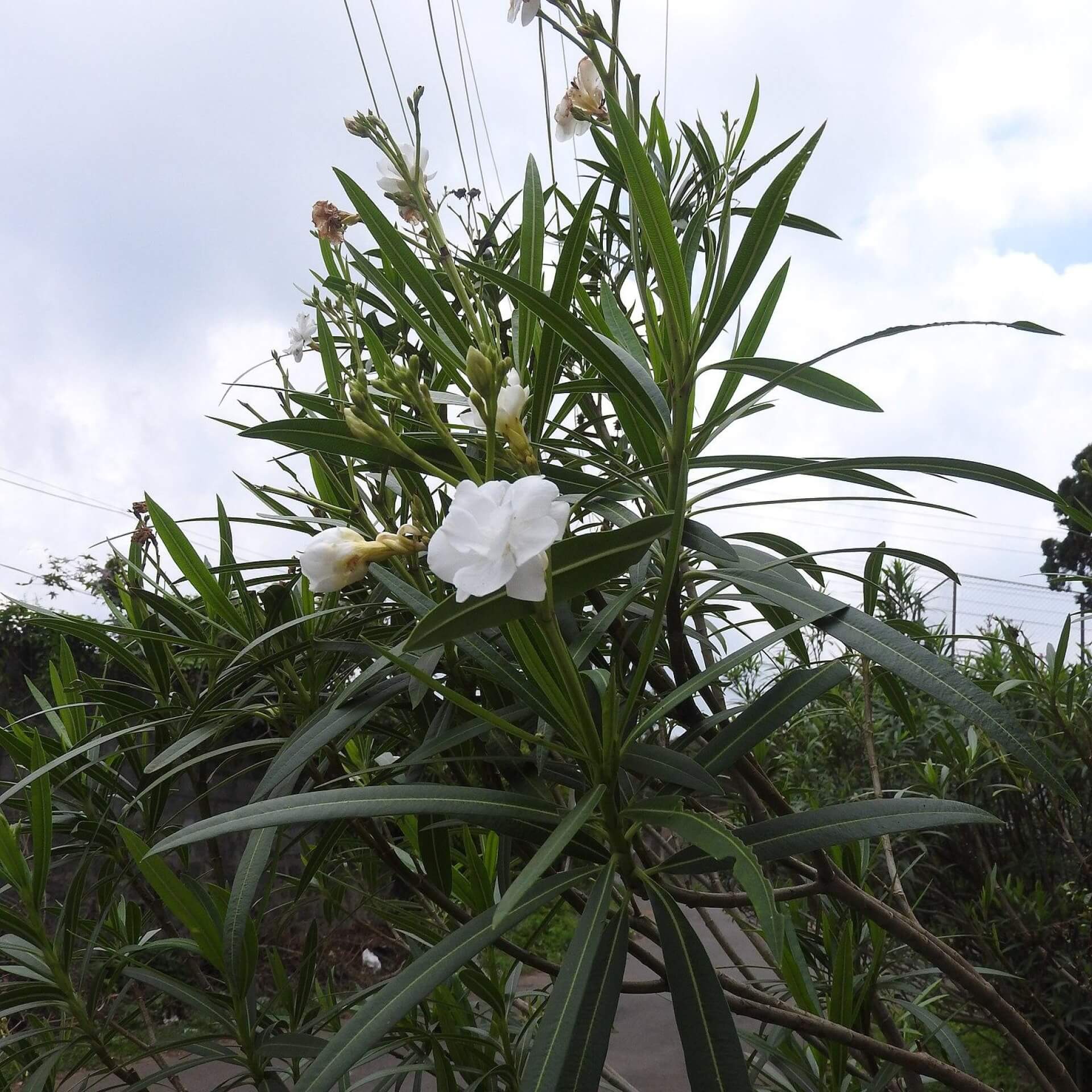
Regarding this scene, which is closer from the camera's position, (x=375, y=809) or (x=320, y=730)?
(x=375, y=809)

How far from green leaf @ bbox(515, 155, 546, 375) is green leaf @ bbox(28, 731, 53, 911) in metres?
0.67

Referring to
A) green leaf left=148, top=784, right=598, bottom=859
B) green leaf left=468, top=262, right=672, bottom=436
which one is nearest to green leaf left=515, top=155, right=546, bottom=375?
green leaf left=468, top=262, right=672, bottom=436

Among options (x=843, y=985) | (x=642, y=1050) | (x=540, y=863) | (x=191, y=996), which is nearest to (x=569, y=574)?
(x=540, y=863)

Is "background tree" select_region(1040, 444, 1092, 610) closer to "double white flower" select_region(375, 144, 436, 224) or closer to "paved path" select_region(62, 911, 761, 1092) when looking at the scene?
"paved path" select_region(62, 911, 761, 1092)

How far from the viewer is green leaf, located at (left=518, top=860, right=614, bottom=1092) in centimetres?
Answer: 49

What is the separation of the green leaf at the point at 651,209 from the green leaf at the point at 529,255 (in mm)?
209

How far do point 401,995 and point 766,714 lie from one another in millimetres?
312

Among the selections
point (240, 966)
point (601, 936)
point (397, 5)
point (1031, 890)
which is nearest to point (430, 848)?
point (240, 966)

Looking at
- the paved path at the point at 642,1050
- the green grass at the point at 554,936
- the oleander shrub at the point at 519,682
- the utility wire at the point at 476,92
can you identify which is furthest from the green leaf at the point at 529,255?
the green grass at the point at 554,936

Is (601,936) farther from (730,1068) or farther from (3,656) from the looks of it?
(3,656)

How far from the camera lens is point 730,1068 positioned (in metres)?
0.51

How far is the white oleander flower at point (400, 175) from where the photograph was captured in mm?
756

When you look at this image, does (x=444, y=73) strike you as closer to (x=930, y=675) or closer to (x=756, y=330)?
(x=756, y=330)

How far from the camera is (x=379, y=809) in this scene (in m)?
0.53
